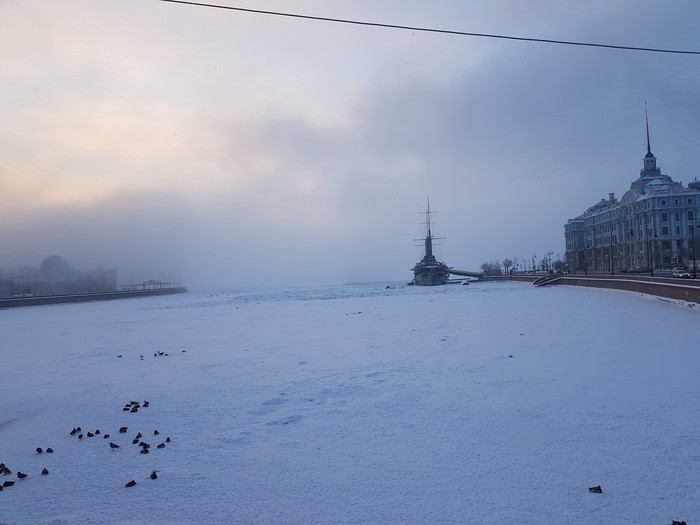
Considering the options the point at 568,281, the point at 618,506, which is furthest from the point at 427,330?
the point at 568,281

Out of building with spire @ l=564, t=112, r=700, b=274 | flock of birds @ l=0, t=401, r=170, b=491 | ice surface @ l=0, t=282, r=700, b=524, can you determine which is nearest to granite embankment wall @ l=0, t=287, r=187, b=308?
ice surface @ l=0, t=282, r=700, b=524

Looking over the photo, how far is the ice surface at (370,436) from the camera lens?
4859 mm

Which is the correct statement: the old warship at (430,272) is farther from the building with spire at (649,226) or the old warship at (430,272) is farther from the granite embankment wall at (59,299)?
the granite embankment wall at (59,299)

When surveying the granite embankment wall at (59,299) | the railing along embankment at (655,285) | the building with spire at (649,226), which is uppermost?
the building with spire at (649,226)

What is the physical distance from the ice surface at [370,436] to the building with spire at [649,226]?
7595 centimetres

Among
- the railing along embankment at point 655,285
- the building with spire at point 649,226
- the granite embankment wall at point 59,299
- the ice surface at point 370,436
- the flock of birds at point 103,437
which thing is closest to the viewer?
the ice surface at point 370,436

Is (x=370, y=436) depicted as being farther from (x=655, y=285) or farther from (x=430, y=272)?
(x=430, y=272)

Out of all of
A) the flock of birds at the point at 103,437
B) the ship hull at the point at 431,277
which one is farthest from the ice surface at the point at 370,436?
the ship hull at the point at 431,277

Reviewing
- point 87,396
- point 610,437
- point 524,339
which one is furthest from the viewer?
point 524,339

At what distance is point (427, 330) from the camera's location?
19.2 meters

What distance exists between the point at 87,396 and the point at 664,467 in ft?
30.4

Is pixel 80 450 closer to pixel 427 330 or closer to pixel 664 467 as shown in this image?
pixel 664 467

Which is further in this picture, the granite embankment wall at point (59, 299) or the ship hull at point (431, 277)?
the ship hull at point (431, 277)

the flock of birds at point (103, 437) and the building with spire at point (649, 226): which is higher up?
the building with spire at point (649, 226)
